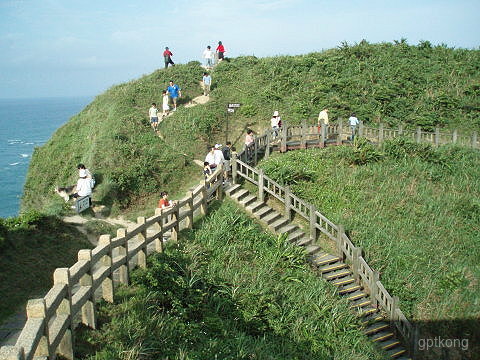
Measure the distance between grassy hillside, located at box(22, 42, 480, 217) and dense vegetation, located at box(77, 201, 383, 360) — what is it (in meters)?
8.00

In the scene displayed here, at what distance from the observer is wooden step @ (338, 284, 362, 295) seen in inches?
560

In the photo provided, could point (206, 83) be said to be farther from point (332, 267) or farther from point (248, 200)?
point (332, 267)

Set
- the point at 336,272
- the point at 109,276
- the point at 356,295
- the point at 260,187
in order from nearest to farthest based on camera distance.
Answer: the point at 109,276 → the point at 356,295 → the point at 336,272 → the point at 260,187

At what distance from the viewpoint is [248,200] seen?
677 inches

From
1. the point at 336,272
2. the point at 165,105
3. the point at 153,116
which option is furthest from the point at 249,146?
the point at 165,105

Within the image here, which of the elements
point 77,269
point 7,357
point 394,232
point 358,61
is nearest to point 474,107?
point 358,61

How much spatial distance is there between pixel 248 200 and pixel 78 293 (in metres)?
10.0

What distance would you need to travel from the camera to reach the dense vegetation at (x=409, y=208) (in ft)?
49.8

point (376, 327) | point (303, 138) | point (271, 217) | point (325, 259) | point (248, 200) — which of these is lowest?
point (376, 327)

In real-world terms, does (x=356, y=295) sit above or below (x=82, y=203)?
below

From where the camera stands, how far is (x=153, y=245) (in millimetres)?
12633

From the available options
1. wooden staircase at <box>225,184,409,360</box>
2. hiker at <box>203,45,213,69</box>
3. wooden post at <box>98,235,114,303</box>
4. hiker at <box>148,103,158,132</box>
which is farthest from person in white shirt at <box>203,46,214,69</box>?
wooden post at <box>98,235,114,303</box>

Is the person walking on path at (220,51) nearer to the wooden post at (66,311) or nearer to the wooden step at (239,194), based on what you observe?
the wooden step at (239,194)

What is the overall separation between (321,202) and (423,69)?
21027mm
